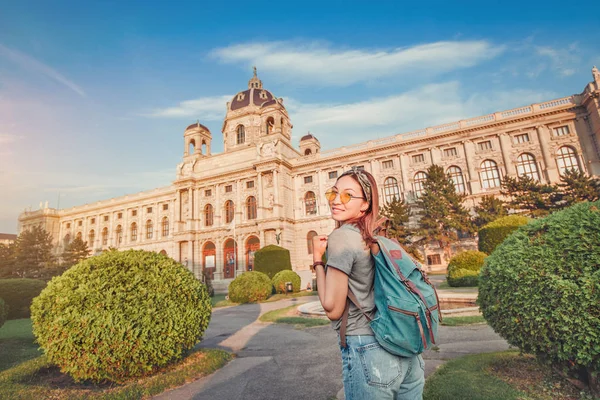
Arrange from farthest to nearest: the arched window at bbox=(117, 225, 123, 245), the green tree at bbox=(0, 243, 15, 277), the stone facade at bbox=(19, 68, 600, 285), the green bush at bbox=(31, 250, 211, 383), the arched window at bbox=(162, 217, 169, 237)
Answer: the arched window at bbox=(117, 225, 123, 245) < the arched window at bbox=(162, 217, 169, 237) < the green tree at bbox=(0, 243, 15, 277) < the stone facade at bbox=(19, 68, 600, 285) < the green bush at bbox=(31, 250, 211, 383)

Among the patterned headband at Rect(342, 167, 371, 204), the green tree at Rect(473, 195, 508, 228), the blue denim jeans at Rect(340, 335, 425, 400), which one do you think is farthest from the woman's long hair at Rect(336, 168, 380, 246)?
the green tree at Rect(473, 195, 508, 228)

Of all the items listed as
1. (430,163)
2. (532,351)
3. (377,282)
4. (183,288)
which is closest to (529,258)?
(532,351)

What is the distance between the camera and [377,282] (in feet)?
5.35

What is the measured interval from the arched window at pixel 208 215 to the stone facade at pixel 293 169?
12 centimetres

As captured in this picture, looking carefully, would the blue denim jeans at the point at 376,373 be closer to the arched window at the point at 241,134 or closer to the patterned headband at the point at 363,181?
the patterned headband at the point at 363,181

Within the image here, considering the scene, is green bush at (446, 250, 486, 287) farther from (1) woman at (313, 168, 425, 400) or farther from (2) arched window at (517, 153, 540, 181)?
(2) arched window at (517, 153, 540, 181)

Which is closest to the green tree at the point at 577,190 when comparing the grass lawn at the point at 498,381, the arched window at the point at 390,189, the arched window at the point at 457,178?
the arched window at the point at 457,178

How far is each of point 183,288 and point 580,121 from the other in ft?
111

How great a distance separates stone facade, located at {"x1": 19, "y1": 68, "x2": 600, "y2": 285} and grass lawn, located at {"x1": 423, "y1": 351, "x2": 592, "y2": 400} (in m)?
25.6

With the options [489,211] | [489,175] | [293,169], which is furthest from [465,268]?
[293,169]

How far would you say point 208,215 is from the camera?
126 ft

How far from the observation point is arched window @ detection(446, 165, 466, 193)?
Answer: 2931cm

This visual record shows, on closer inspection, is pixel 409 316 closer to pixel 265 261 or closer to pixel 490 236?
pixel 490 236

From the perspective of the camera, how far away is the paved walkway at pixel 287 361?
400cm
